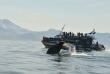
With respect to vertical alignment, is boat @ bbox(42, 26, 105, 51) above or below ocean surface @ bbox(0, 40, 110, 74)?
above

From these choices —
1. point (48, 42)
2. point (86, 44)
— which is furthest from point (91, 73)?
point (86, 44)

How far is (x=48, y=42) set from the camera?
112 m

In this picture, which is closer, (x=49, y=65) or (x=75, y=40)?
(x=49, y=65)

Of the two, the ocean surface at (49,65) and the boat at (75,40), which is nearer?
the ocean surface at (49,65)

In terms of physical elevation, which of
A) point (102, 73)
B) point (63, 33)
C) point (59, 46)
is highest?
point (63, 33)

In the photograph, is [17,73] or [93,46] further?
[93,46]

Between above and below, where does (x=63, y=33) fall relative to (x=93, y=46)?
above

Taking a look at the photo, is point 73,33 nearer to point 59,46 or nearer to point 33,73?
point 59,46

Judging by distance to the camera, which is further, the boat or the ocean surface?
the boat

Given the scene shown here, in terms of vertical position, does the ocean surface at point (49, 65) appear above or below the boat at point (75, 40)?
below

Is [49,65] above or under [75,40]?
under

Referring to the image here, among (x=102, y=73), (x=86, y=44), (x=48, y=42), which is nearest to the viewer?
(x=102, y=73)

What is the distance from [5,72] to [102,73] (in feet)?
43.9

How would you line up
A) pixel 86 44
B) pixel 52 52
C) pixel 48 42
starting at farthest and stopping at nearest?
1. pixel 86 44
2. pixel 48 42
3. pixel 52 52
